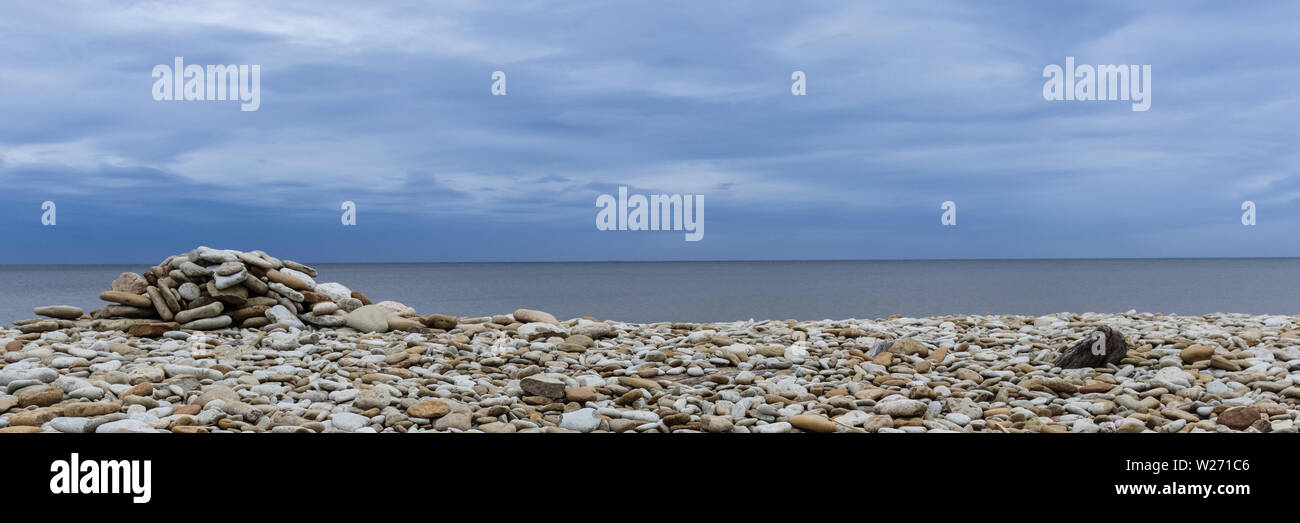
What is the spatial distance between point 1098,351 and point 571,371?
4.10 m

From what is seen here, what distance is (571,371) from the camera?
262 inches

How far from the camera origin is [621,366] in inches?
267

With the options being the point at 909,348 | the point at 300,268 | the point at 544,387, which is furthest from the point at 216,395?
the point at 909,348

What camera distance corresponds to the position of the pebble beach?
208 inches

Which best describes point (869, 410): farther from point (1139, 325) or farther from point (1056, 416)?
point (1139, 325)

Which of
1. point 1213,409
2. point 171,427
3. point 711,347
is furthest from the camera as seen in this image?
point 711,347

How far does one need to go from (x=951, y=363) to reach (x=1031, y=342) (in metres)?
1.29

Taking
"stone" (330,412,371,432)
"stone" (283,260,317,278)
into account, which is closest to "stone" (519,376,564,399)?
"stone" (330,412,371,432)

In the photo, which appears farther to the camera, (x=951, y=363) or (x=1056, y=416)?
(x=951, y=363)

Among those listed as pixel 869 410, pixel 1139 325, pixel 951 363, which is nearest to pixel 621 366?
pixel 869 410

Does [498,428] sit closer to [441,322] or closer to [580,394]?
[580,394]
